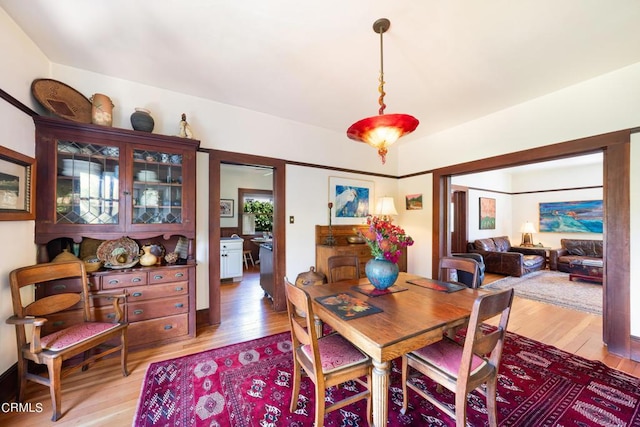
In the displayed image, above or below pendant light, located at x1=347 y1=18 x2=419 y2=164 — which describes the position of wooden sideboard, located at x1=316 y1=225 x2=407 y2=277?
below

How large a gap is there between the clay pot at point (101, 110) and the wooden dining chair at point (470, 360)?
10.8 ft

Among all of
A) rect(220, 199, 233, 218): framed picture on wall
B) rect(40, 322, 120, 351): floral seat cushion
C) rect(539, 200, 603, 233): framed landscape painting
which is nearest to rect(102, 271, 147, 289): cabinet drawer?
rect(40, 322, 120, 351): floral seat cushion

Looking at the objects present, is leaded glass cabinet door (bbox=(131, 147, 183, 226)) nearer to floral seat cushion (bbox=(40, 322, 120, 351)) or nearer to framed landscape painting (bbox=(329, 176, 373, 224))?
floral seat cushion (bbox=(40, 322, 120, 351))

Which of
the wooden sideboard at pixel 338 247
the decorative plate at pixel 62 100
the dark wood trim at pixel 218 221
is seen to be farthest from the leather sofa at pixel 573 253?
the decorative plate at pixel 62 100

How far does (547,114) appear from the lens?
9.11ft

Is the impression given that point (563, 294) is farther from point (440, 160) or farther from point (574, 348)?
point (440, 160)

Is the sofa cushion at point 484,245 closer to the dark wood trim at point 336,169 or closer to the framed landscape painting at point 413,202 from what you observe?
the framed landscape painting at point 413,202

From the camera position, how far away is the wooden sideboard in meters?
3.46

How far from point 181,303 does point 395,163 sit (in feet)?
13.4

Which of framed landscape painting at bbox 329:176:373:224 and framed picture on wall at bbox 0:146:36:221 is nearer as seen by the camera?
framed picture on wall at bbox 0:146:36:221

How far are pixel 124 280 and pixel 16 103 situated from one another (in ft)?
5.24

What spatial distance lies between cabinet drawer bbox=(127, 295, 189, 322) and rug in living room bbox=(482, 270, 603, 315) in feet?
15.6

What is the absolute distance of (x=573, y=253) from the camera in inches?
233

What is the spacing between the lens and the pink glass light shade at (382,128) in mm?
1691
